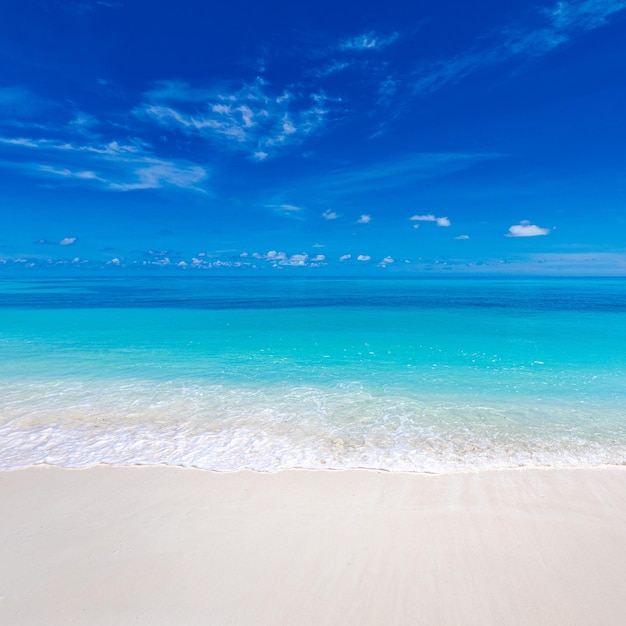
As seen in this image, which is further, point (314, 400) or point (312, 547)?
point (314, 400)

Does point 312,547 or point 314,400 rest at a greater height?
point 312,547

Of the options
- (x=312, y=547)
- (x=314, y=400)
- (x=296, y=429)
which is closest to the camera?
(x=312, y=547)

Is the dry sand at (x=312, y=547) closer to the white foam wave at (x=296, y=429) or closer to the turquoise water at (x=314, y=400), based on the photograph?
the white foam wave at (x=296, y=429)

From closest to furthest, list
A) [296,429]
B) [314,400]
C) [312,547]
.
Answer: [312,547]
[296,429]
[314,400]

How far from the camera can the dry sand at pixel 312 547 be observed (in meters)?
4.11

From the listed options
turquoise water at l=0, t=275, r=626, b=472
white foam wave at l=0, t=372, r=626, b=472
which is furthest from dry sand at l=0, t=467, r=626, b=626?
turquoise water at l=0, t=275, r=626, b=472

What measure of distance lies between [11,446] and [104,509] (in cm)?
355

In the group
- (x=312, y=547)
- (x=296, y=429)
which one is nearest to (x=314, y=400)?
(x=296, y=429)

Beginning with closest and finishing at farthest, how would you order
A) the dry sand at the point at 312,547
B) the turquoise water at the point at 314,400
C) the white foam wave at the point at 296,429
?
the dry sand at the point at 312,547
the white foam wave at the point at 296,429
the turquoise water at the point at 314,400

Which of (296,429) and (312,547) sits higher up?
(312,547)

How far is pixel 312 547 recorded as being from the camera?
194 inches

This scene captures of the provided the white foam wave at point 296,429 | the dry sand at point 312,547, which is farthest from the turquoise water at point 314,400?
the dry sand at point 312,547

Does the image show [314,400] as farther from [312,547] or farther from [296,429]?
[312,547]

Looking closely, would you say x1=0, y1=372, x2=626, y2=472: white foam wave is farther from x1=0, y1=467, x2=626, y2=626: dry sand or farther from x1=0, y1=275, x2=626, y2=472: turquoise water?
x1=0, y1=467, x2=626, y2=626: dry sand
